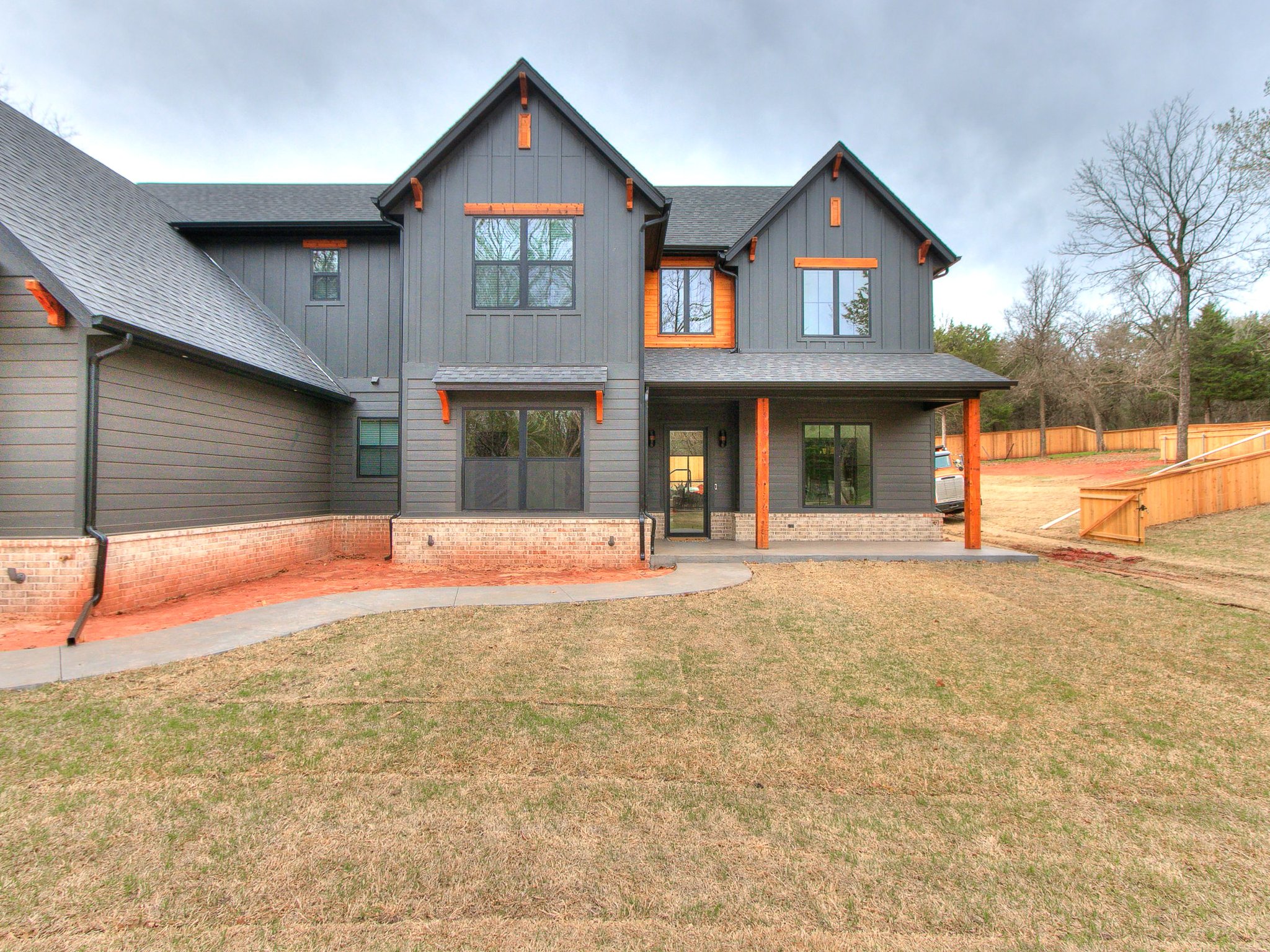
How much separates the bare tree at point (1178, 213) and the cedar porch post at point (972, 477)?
13.7m

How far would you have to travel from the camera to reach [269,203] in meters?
12.2

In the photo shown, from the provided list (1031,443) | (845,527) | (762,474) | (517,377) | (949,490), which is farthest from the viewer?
(1031,443)

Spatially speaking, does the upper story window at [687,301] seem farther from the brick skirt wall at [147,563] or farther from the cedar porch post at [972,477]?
the brick skirt wall at [147,563]

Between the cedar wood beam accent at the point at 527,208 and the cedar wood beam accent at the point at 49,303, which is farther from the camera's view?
the cedar wood beam accent at the point at 527,208

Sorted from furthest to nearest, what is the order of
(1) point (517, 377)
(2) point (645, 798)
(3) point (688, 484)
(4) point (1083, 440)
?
(4) point (1083, 440)
(3) point (688, 484)
(1) point (517, 377)
(2) point (645, 798)

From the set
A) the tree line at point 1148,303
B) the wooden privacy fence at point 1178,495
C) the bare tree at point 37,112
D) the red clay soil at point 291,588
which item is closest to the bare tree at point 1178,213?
→ the tree line at point 1148,303

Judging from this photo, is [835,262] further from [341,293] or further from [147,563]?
[147,563]

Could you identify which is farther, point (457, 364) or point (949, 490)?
point (949, 490)

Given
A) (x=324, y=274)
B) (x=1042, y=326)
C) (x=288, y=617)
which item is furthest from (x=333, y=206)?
(x=1042, y=326)

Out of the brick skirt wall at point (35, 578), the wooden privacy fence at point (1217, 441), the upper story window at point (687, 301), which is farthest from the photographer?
the wooden privacy fence at point (1217, 441)

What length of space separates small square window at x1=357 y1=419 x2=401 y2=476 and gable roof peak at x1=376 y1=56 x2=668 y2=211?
13.5 feet

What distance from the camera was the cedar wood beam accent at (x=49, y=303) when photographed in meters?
6.12

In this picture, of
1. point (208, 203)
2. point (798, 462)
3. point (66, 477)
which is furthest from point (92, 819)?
point (208, 203)

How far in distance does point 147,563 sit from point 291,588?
5.39ft
